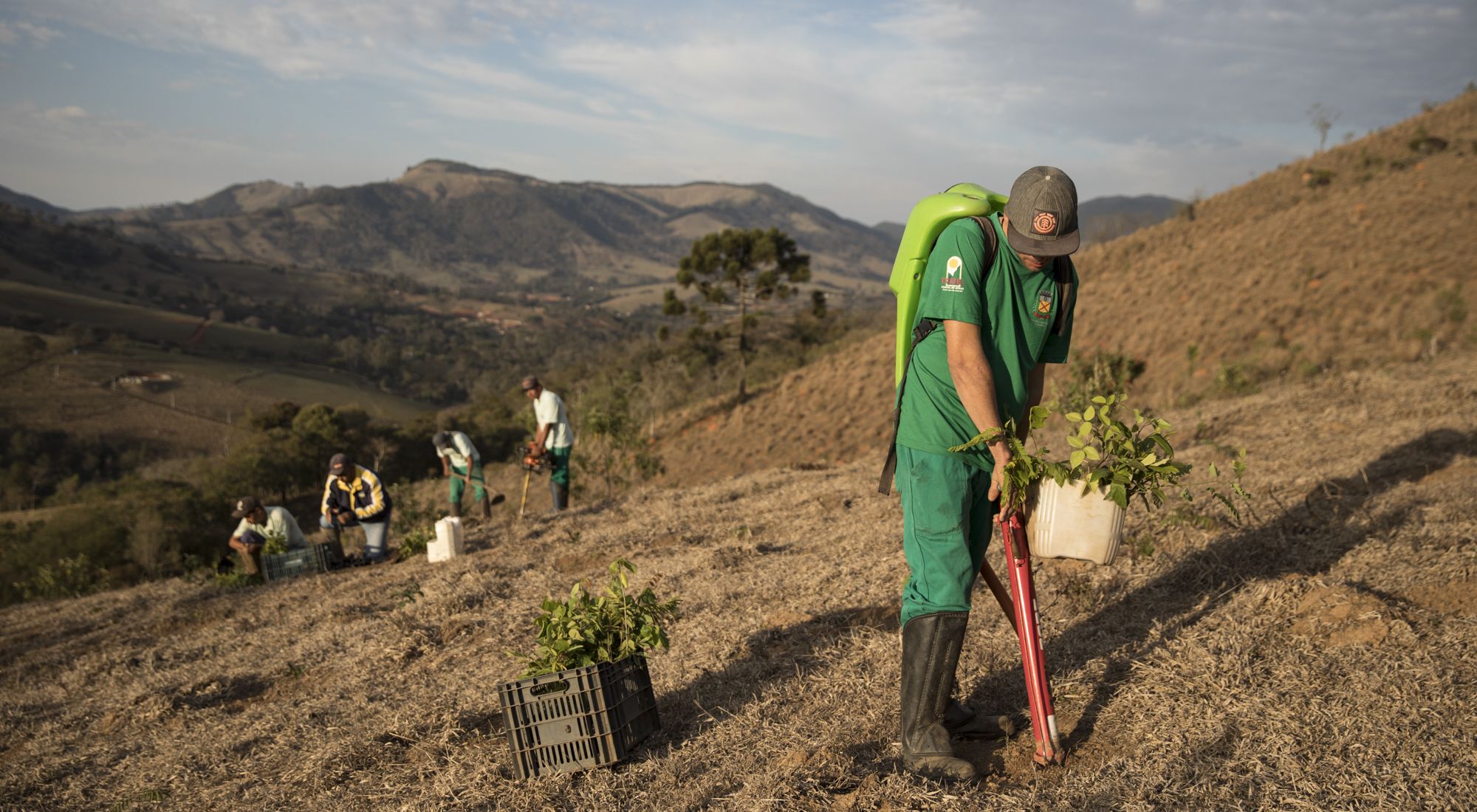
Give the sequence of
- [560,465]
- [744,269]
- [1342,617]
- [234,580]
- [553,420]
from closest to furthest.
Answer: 1. [1342,617]
2. [234,580]
3. [553,420]
4. [560,465]
5. [744,269]

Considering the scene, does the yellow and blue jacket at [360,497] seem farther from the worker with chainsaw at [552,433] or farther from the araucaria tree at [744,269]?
the araucaria tree at [744,269]

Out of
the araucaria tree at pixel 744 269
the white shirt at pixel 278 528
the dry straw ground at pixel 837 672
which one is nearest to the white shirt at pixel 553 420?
the dry straw ground at pixel 837 672

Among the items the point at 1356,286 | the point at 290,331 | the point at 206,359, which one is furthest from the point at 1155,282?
the point at 290,331

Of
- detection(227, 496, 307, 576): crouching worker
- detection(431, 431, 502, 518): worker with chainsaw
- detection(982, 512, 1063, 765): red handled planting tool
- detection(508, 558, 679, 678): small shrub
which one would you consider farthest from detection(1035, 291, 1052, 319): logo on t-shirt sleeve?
detection(227, 496, 307, 576): crouching worker

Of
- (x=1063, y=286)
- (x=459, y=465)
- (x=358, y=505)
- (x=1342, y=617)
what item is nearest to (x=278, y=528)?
(x=358, y=505)

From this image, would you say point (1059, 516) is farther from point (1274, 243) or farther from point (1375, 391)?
point (1274, 243)

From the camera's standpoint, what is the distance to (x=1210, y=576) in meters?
3.93

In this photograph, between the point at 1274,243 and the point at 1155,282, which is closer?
the point at 1274,243

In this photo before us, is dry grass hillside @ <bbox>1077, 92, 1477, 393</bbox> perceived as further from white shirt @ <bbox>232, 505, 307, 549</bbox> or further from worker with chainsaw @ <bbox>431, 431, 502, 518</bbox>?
white shirt @ <bbox>232, 505, 307, 549</bbox>

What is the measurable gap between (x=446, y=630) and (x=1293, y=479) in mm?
5192

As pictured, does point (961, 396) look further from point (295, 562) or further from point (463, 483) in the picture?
point (463, 483)

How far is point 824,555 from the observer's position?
5191 mm

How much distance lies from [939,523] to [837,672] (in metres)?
1.23

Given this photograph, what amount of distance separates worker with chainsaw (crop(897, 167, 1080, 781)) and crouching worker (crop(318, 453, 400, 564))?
21.0 ft
